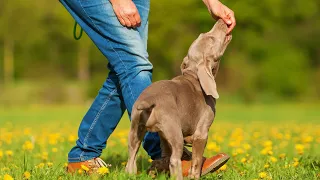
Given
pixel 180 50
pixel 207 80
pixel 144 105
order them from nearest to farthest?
pixel 144 105 → pixel 207 80 → pixel 180 50

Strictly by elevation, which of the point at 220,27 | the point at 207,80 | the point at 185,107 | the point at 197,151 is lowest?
the point at 197,151

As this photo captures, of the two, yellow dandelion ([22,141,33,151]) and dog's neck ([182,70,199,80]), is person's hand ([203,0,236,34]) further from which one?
yellow dandelion ([22,141,33,151])

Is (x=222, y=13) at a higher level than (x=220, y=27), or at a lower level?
higher

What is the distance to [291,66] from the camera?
42625 mm

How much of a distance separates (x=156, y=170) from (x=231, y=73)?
3765 cm

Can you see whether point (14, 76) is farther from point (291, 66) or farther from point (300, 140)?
point (300, 140)

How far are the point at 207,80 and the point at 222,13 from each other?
2.42 feet

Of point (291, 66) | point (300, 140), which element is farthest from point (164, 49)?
point (300, 140)

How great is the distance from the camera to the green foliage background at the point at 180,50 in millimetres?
38906

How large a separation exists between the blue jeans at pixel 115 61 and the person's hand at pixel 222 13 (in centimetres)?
56

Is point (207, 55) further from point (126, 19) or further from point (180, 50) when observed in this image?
point (180, 50)

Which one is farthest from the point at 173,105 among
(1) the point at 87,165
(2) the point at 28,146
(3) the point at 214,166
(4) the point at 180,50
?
(4) the point at 180,50

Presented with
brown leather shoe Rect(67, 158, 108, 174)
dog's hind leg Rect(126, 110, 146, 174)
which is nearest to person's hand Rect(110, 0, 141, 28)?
dog's hind leg Rect(126, 110, 146, 174)

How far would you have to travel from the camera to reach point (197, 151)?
4.33 metres
